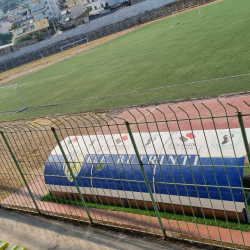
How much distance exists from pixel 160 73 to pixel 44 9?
11902 cm

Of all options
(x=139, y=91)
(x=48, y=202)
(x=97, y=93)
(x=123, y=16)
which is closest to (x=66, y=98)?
(x=97, y=93)

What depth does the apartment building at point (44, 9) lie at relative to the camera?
397 feet

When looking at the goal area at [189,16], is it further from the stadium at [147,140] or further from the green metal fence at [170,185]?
the green metal fence at [170,185]

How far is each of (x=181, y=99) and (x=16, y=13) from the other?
159673 mm

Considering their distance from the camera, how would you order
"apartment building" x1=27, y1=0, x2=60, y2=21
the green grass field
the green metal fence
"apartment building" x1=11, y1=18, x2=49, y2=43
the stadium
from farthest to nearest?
"apartment building" x1=27, y1=0, x2=60, y2=21, "apartment building" x1=11, y1=18, x2=49, y2=43, the green grass field, the stadium, the green metal fence

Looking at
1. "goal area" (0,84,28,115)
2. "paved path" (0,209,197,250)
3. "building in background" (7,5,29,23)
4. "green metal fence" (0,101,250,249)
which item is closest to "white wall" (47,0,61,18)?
"building in background" (7,5,29,23)

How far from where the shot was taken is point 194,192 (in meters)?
5.75

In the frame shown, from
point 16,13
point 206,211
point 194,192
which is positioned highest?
point 16,13

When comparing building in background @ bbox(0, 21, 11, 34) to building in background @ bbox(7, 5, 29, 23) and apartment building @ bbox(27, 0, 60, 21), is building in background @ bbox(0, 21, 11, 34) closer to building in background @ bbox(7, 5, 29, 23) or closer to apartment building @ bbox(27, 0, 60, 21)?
apartment building @ bbox(27, 0, 60, 21)

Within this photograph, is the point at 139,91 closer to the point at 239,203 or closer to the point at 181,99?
the point at 181,99

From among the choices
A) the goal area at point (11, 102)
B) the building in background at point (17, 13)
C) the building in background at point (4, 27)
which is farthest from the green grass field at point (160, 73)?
the building in background at point (17, 13)

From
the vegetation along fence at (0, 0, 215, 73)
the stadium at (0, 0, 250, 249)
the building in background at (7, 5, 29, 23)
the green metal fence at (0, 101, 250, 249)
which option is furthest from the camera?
the building in background at (7, 5, 29, 23)

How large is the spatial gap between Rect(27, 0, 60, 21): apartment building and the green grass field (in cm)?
10227

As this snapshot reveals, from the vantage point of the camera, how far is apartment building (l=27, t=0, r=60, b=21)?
121000 millimetres
